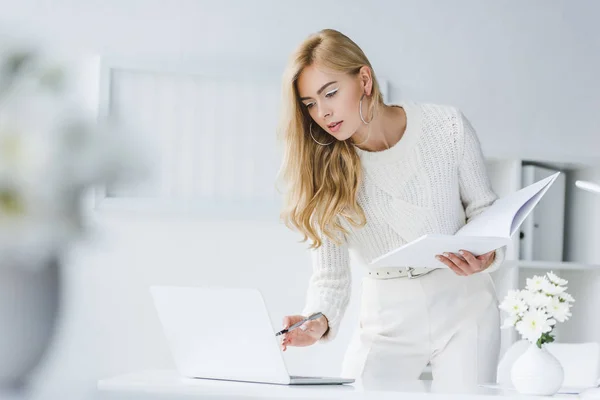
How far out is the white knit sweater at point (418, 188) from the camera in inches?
79.7

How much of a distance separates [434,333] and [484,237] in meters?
0.49

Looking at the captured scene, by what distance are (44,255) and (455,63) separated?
10.2ft

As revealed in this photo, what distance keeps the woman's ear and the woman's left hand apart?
1.65 feet

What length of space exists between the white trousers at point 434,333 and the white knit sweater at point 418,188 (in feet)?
0.42

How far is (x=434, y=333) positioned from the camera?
1969 millimetres

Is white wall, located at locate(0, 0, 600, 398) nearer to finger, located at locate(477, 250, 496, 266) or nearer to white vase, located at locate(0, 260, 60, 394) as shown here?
finger, located at locate(477, 250, 496, 266)

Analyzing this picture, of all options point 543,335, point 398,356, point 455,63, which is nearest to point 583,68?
point 455,63

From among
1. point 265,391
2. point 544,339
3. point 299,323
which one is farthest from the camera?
point 299,323

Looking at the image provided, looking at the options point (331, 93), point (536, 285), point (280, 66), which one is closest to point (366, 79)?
point (331, 93)

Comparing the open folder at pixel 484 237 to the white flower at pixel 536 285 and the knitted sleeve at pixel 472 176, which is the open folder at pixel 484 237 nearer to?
the white flower at pixel 536 285

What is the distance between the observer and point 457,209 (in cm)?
205

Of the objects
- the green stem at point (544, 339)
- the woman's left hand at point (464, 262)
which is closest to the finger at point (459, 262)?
the woman's left hand at point (464, 262)

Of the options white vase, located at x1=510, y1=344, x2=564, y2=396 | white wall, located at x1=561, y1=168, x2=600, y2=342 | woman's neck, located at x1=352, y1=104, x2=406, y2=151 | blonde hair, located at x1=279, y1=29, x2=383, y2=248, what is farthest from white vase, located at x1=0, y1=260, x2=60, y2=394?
white wall, located at x1=561, y1=168, x2=600, y2=342

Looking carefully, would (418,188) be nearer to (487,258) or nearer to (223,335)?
(487,258)
